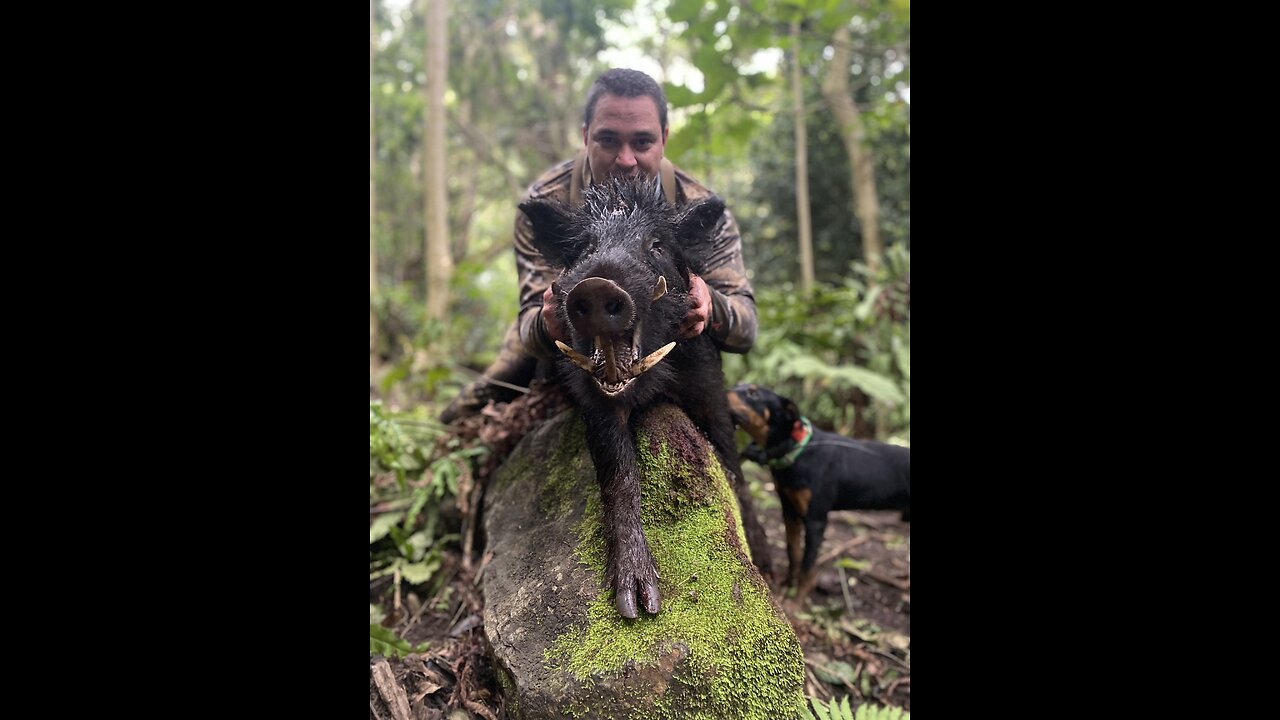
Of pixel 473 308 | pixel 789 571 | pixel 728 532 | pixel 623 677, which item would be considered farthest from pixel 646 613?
pixel 473 308

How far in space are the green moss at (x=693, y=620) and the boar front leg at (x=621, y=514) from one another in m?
0.06

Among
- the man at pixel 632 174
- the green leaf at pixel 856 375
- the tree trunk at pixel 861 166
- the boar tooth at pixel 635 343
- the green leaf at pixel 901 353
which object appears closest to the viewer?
the boar tooth at pixel 635 343

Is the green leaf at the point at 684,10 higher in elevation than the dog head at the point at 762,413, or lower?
higher

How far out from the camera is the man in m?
3.09

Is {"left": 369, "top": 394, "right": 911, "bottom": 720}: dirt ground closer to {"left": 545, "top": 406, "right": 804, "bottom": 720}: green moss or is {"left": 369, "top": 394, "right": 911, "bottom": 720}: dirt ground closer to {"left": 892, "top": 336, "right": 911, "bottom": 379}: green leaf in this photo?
{"left": 545, "top": 406, "right": 804, "bottom": 720}: green moss

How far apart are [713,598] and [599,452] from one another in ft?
2.45

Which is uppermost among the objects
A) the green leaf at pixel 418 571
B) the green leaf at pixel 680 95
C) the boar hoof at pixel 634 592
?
the green leaf at pixel 680 95

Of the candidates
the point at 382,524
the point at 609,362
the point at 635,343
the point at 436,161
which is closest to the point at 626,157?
the point at 635,343

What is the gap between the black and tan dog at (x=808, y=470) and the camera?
4207 millimetres

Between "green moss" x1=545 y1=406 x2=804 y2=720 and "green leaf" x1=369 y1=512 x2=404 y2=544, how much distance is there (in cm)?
201

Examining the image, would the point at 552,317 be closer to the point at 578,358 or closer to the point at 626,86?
the point at 578,358

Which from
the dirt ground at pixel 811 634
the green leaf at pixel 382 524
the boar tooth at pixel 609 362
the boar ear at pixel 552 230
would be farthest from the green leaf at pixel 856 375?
the boar tooth at pixel 609 362

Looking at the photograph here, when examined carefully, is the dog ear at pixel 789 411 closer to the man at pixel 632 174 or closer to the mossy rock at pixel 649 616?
the man at pixel 632 174

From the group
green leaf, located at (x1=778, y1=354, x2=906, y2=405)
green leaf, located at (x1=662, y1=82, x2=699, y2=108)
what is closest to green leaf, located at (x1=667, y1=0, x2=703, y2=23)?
green leaf, located at (x1=662, y1=82, x2=699, y2=108)
